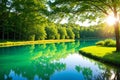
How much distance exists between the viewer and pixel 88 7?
23.6 meters

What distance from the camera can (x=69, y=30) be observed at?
128875 millimetres

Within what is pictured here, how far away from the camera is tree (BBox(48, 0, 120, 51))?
2278 cm

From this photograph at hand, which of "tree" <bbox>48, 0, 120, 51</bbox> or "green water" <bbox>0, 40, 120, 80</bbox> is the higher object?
"tree" <bbox>48, 0, 120, 51</bbox>

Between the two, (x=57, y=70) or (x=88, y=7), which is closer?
(x=57, y=70)

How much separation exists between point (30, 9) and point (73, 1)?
498cm

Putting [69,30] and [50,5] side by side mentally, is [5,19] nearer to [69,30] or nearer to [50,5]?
[50,5]

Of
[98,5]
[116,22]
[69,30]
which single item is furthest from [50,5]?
[69,30]

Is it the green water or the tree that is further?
the tree

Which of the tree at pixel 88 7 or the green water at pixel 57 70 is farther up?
the tree at pixel 88 7

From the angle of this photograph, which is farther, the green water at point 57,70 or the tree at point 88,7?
the tree at point 88,7

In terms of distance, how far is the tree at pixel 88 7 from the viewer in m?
22.8

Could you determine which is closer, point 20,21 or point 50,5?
point 50,5

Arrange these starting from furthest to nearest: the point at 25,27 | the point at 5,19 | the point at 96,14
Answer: the point at 25,27, the point at 5,19, the point at 96,14

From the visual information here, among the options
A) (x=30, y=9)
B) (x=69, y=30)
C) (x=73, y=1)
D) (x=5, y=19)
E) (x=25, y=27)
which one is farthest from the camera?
(x=69, y=30)
